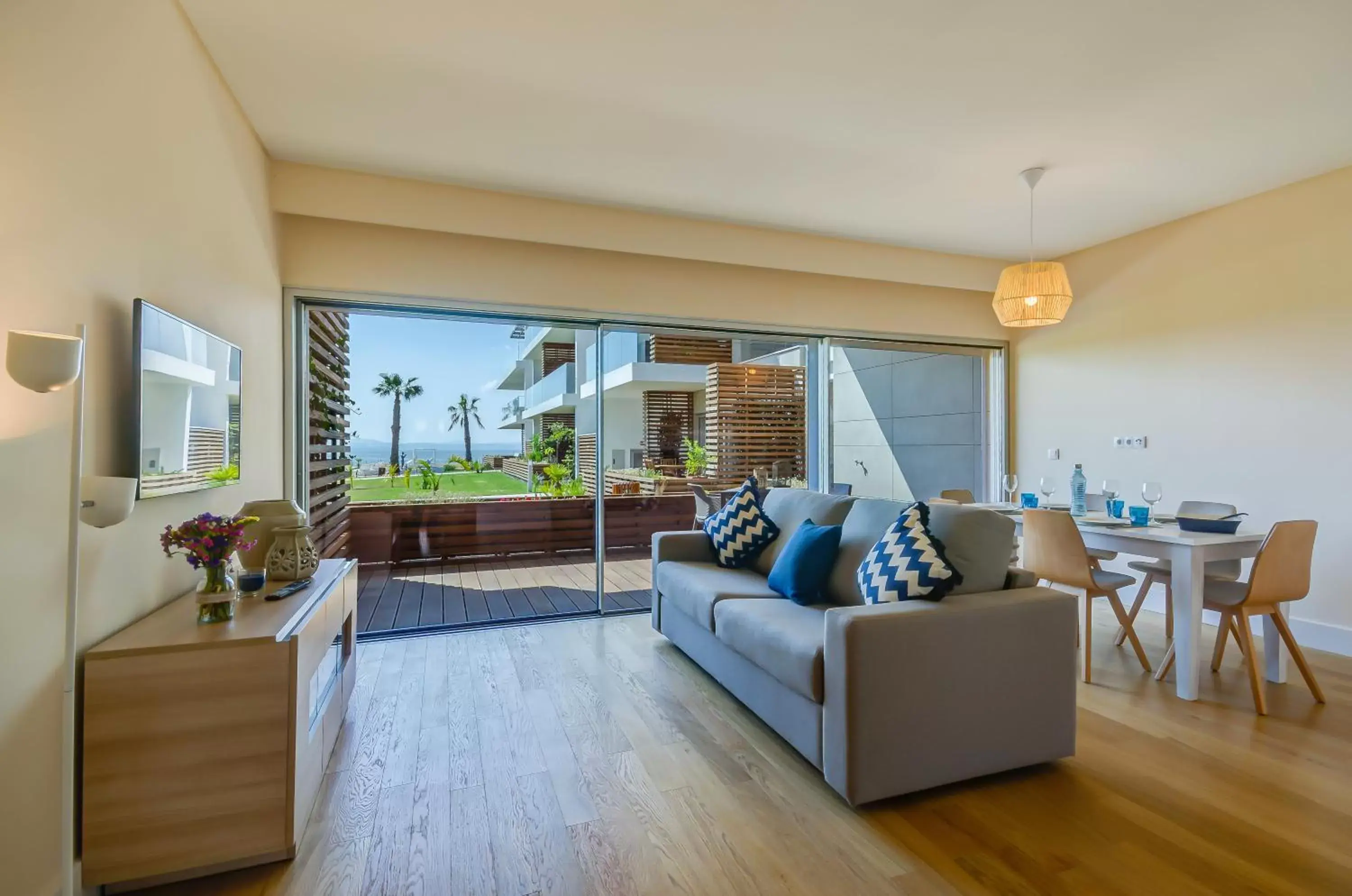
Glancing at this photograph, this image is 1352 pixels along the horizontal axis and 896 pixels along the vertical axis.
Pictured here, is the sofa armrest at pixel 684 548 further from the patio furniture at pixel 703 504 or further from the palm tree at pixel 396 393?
the palm tree at pixel 396 393

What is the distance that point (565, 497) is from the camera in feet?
17.0

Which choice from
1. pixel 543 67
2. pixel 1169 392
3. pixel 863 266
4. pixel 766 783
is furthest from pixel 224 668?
pixel 1169 392

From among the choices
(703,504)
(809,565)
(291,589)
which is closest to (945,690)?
(809,565)

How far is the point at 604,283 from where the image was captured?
4.69 meters

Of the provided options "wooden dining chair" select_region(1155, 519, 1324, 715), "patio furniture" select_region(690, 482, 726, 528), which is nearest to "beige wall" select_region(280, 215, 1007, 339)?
"patio furniture" select_region(690, 482, 726, 528)

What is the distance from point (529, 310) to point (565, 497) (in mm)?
1520

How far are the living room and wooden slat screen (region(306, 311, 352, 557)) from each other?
0.05 meters

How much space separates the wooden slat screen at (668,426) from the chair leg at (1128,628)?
316cm

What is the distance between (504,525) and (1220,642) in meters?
4.69

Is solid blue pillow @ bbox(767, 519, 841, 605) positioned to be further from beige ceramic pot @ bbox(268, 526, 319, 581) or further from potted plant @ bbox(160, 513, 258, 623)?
potted plant @ bbox(160, 513, 258, 623)

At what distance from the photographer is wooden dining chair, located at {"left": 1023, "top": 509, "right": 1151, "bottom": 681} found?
3.50 metres

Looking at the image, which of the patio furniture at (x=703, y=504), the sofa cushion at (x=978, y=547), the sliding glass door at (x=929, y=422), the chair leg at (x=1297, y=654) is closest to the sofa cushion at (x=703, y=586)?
the sofa cushion at (x=978, y=547)

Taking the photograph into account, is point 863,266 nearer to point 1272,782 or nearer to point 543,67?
point 543,67

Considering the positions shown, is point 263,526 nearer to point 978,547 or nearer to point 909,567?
point 909,567
